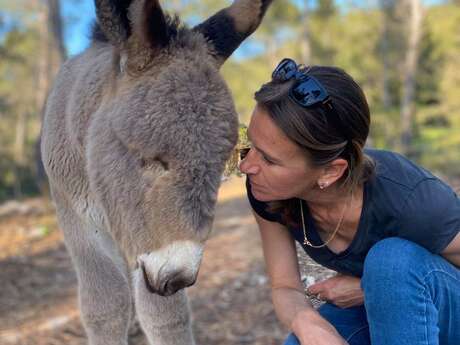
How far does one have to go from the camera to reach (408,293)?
201cm

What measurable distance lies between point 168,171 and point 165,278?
1.27 ft

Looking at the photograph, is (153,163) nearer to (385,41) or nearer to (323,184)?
(323,184)

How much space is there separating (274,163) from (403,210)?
1.94ft

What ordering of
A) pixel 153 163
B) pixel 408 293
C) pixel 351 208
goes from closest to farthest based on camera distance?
1. pixel 153 163
2. pixel 408 293
3. pixel 351 208

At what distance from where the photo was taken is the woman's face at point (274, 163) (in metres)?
1.94

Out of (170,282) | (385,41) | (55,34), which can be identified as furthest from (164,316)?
(385,41)

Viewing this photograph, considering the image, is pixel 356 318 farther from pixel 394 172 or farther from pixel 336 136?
pixel 336 136

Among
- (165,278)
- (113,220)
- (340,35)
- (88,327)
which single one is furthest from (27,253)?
(340,35)

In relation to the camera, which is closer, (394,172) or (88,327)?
(394,172)

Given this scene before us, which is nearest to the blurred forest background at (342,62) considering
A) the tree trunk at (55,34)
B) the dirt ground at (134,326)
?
the tree trunk at (55,34)

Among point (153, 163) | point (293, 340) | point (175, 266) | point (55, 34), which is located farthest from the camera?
point (55, 34)

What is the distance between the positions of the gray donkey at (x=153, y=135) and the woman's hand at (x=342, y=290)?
0.82 metres

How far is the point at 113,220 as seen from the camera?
223cm

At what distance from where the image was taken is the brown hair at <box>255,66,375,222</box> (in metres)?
1.87
